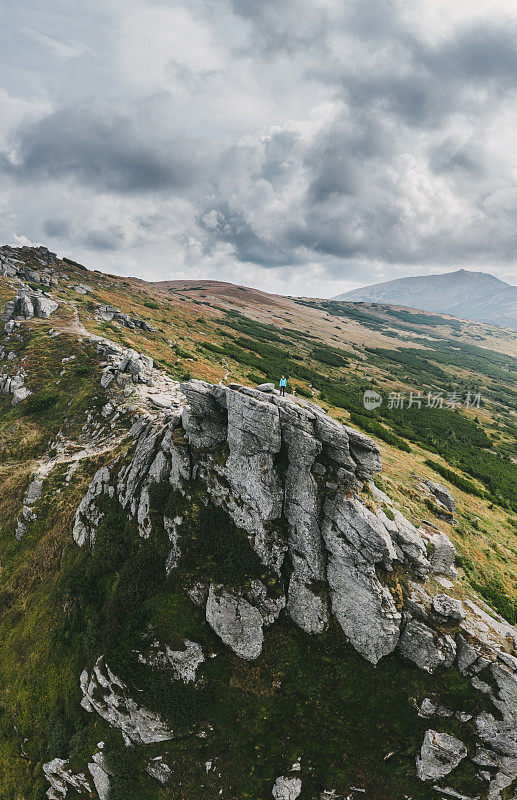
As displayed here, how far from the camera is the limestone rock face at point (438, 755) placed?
50.8 feet

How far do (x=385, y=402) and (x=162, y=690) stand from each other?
7953 centimetres

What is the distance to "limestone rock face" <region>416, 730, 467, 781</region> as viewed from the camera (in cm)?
1548

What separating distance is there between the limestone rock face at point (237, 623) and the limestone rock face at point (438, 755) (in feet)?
33.0

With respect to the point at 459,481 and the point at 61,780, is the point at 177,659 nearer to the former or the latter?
the point at 61,780

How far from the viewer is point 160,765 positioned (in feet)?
55.6

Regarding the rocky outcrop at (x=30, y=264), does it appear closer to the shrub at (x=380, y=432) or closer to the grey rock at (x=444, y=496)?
Result: the shrub at (x=380, y=432)

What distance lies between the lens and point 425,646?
16.8 meters

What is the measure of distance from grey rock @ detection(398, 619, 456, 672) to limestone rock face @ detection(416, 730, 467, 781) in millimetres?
3106

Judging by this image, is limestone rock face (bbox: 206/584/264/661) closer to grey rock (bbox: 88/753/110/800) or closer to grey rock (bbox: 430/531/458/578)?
grey rock (bbox: 88/753/110/800)

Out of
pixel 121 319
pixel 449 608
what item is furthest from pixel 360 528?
pixel 121 319

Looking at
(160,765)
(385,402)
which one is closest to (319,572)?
(160,765)

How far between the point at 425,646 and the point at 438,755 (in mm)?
5055

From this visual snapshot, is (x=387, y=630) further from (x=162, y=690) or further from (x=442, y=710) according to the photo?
(x=162, y=690)

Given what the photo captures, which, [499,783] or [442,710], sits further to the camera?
[442,710]
